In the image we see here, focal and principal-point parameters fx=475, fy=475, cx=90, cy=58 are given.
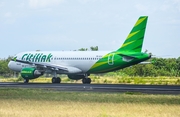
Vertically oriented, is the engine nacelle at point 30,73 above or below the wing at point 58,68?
below

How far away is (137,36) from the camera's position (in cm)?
6056

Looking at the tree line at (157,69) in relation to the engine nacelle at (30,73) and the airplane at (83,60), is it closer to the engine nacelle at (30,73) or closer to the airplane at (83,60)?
the airplane at (83,60)

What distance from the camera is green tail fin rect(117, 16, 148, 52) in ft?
198

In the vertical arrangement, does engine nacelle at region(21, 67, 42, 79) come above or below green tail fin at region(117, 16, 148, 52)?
below

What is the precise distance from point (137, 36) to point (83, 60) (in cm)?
903

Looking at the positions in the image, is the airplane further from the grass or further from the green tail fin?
the grass

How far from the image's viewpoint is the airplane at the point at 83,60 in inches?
2376

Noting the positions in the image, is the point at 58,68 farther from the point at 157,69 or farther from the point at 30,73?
the point at 157,69

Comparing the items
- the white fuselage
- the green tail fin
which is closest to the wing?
the white fuselage

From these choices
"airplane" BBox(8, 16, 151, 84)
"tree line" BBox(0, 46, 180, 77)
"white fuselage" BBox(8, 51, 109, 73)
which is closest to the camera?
"airplane" BBox(8, 16, 151, 84)

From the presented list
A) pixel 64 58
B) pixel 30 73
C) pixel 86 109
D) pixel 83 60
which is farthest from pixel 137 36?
pixel 86 109

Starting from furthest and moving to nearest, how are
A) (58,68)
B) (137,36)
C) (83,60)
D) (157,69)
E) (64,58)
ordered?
(157,69) < (64,58) < (58,68) < (83,60) < (137,36)

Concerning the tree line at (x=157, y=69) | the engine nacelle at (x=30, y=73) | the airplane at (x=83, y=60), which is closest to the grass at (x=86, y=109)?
the airplane at (x=83, y=60)

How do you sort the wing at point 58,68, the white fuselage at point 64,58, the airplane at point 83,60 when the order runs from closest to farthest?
the airplane at point 83,60, the white fuselage at point 64,58, the wing at point 58,68
